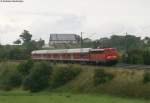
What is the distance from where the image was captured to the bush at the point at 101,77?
69.6m

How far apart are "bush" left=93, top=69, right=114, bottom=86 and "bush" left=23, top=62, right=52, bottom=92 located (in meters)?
13.0

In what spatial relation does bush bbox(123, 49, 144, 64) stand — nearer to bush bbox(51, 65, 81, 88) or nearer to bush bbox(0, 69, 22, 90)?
bush bbox(51, 65, 81, 88)

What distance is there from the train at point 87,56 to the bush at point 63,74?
413cm

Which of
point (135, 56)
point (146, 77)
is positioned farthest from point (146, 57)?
point (146, 77)

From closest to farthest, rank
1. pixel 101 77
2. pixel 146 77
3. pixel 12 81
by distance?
pixel 146 77
pixel 101 77
pixel 12 81

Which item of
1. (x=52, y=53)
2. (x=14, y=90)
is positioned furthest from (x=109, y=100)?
(x=52, y=53)

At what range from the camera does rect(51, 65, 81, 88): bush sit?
263ft

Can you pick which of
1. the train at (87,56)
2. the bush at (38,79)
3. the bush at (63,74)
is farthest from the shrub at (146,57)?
the bush at (38,79)

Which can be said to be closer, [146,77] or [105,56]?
[146,77]

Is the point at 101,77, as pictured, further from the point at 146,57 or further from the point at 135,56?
the point at 135,56

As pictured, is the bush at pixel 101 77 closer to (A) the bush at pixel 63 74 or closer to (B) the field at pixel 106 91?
(B) the field at pixel 106 91

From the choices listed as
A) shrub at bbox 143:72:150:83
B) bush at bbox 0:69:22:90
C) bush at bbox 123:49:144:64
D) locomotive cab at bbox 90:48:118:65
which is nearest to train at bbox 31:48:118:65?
locomotive cab at bbox 90:48:118:65

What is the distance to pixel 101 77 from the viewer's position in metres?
70.4

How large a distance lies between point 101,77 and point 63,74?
1223cm
